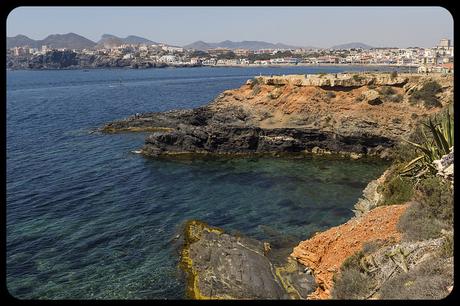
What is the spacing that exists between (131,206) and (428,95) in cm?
2903

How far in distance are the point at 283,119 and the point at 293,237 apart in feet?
75.7

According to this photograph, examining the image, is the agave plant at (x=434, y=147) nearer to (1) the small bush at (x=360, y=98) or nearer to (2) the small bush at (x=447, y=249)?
(2) the small bush at (x=447, y=249)

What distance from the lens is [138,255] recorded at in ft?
59.5

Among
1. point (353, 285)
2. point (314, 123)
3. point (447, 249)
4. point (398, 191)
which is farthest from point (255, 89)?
point (447, 249)

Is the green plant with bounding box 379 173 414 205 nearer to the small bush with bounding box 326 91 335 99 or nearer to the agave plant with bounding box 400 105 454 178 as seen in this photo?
the agave plant with bounding box 400 105 454 178

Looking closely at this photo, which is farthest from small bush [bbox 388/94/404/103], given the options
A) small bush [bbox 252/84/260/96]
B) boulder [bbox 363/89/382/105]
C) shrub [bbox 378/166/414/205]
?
shrub [bbox 378/166/414/205]

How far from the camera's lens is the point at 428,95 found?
38125mm

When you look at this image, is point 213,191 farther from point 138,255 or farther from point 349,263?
point 349,263

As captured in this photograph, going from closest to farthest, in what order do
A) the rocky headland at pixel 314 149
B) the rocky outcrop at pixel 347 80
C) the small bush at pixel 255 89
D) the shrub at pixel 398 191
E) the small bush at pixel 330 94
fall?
the rocky headland at pixel 314 149, the shrub at pixel 398 191, the rocky outcrop at pixel 347 80, the small bush at pixel 330 94, the small bush at pixel 255 89

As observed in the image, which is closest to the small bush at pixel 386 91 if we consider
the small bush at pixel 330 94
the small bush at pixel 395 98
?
the small bush at pixel 395 98

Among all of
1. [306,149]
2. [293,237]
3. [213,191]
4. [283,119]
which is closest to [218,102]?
[283,119]

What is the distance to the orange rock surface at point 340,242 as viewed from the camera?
1404 centimetres

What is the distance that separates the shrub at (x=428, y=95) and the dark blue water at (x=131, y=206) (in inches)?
371
